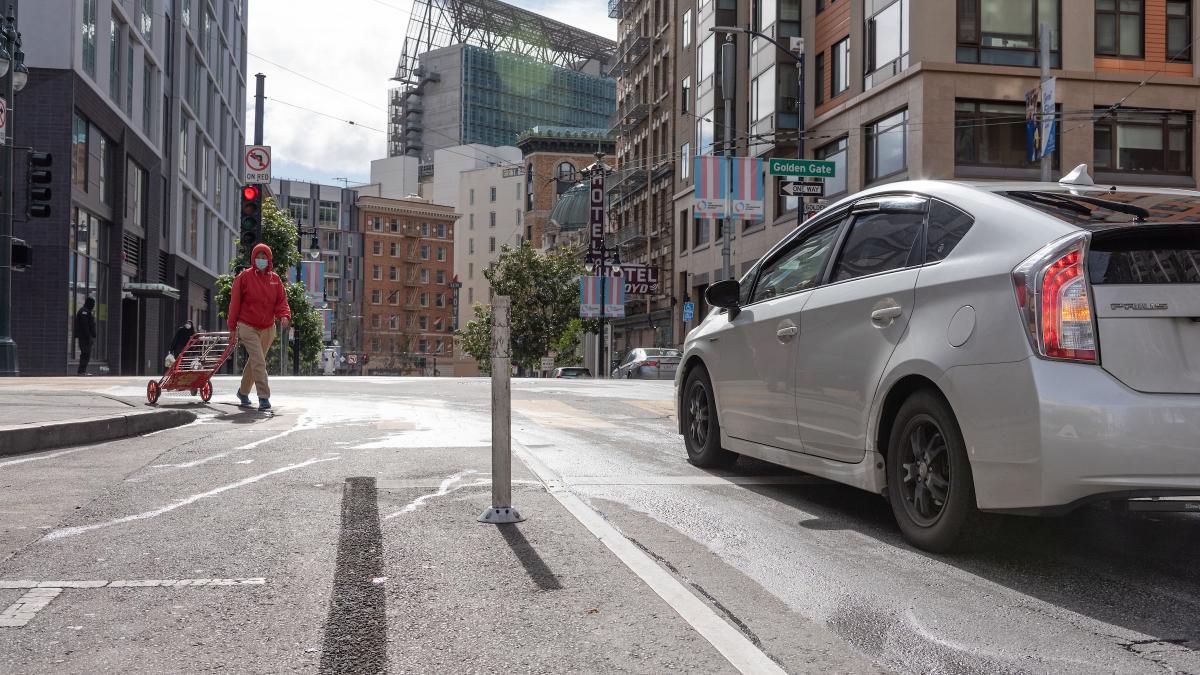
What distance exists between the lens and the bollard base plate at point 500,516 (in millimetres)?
5281

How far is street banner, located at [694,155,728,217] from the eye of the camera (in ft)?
106

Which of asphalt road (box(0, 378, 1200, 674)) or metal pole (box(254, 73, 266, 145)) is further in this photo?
metal pole (box(254, 73, 266, 145))

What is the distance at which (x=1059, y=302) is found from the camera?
3.99 meters

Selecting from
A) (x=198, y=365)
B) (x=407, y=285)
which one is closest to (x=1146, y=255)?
(x=198, y=365)

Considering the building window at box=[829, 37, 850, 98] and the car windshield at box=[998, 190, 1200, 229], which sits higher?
the building window at box=[829, 37, 850, 98]

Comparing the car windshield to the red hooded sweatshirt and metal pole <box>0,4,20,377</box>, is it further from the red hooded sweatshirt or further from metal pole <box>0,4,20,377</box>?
metal pole <box>0,4,20,377</box>

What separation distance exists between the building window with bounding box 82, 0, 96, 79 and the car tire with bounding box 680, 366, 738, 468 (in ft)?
90.8

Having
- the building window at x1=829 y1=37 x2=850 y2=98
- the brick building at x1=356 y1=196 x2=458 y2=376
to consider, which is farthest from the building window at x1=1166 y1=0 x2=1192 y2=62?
the brick building at x1=356 y1=196 x2=458 y2=376

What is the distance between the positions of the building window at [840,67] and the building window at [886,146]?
276 cm

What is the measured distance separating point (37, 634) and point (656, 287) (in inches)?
2035

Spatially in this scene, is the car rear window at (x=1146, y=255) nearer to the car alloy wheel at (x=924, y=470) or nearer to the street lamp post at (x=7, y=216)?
the car alloy wheel at (x=924, y=470)

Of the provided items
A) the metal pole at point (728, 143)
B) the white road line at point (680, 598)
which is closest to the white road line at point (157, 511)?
the white road line at point (680, 598)

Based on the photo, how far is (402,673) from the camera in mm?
3027

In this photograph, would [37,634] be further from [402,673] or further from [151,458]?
[151,458]
